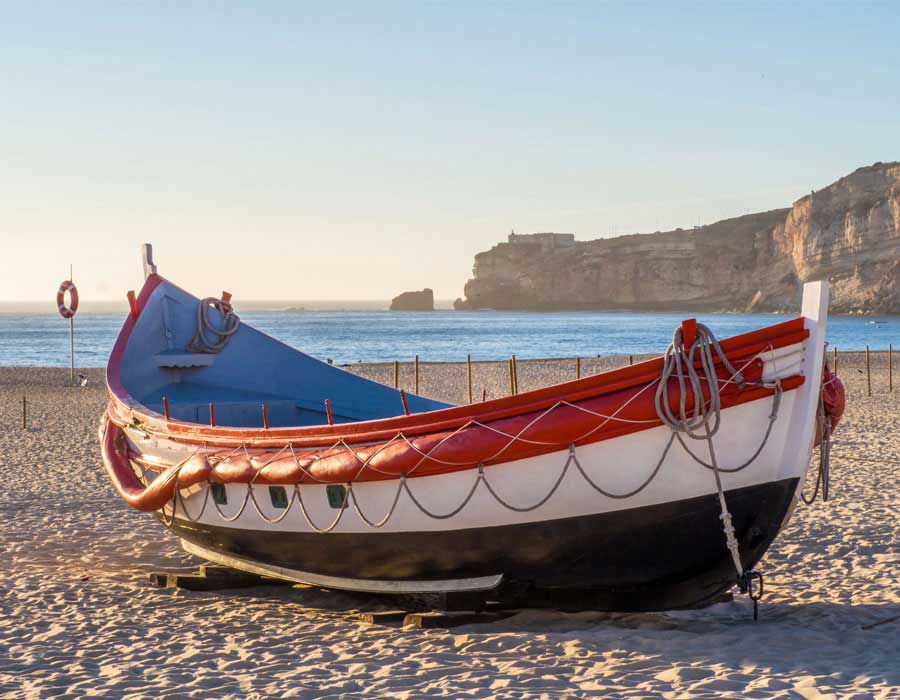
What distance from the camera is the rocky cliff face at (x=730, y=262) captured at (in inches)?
4102

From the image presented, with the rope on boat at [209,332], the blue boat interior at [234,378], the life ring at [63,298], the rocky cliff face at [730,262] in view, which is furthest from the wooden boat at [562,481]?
the rocky cliff face at [730,262]

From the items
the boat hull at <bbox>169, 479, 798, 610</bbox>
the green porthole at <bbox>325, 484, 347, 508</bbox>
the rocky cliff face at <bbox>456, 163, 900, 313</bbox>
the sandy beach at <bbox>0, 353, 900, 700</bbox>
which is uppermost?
the rocky cliff face at <bbox>456, 163, 900, 313</bbox>

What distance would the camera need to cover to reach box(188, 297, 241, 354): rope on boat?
10102 millimetres

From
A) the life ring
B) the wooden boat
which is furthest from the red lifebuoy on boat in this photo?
the life ring

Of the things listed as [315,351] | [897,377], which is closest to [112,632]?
[897,377]

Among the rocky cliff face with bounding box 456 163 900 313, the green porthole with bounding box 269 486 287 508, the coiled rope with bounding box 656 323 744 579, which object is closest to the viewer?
the coiled rope with bounding box 656 323 744 579

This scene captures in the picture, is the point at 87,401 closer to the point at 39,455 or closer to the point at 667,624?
the point at 39,455

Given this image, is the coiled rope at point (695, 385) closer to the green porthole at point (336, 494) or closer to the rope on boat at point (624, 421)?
the rope on boat at point (624, 421)

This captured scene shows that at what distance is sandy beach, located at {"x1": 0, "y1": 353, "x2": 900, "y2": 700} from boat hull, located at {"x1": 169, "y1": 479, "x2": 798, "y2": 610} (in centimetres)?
28

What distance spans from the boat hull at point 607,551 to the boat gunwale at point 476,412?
25.8 inches

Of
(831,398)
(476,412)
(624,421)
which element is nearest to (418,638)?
(476,412)

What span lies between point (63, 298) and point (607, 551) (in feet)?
78.9

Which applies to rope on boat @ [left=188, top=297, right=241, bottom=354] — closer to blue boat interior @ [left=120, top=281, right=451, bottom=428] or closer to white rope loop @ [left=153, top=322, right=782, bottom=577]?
blue boat interior @ [left=120, top=281, right=451, bottom=428]

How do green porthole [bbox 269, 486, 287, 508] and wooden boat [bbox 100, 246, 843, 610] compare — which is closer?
wooden boat [bbox 100, 246, 843, 610]
